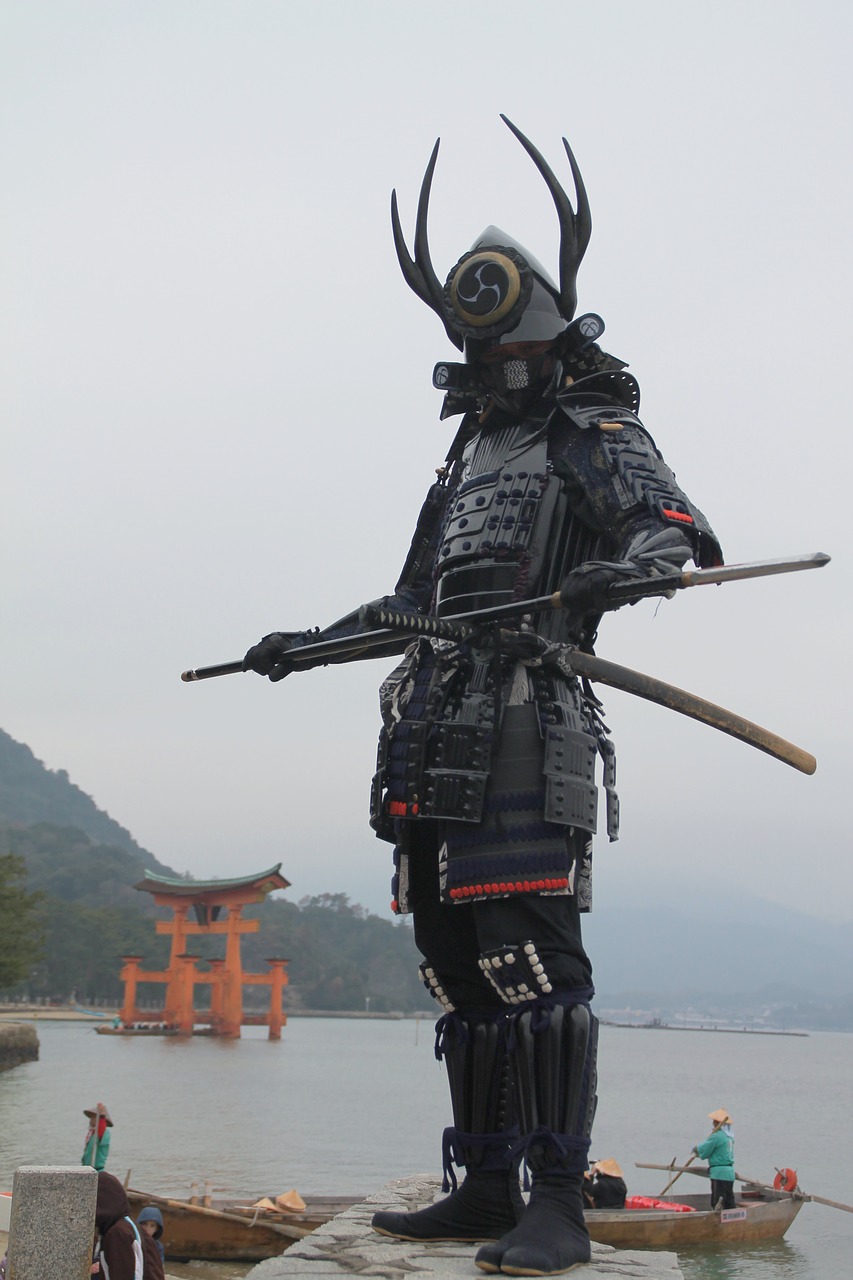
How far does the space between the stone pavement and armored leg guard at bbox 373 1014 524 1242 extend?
0.08m

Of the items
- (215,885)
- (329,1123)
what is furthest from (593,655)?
(215,885)

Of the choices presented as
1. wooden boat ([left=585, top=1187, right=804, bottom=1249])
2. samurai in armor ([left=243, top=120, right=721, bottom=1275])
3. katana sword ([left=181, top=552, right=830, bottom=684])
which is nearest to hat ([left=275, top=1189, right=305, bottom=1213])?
wooden boat ([left=585, top=1187, right=804, bottom=1249])

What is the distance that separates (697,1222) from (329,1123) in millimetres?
25092

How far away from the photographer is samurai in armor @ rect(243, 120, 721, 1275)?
3988 mm

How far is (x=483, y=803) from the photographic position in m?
4.16

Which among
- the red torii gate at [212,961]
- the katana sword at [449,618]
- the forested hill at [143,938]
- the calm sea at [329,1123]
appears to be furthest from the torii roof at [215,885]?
the katana sword at [449,618]

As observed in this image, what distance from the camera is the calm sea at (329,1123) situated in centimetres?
2222

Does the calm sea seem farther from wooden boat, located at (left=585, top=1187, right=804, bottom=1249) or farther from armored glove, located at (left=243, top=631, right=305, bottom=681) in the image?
armored glove, located at (left=243, top=631, right=305, bottom=681)

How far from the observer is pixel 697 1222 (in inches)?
519

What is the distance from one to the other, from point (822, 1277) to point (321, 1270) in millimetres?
15437

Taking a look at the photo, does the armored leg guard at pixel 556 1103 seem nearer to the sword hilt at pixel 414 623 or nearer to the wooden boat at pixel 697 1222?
the sword hilt at pixel 414 623

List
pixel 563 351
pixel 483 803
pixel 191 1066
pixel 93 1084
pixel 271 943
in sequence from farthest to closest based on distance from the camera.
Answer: pixel 271 943 < pixel 191 1066 < pixel 93 1084 < pixel 563 351 < pixel 483 803

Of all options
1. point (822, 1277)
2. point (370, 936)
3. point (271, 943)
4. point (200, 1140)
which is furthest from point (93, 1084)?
point (370, 936)

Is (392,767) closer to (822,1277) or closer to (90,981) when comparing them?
(822,1277)
